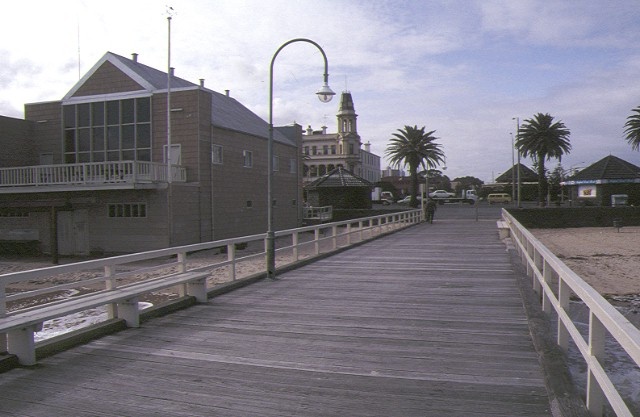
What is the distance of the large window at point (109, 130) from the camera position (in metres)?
28.1

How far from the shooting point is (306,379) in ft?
17.0

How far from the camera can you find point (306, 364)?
Answer: 5652mm

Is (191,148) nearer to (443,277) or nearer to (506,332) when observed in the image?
(443,277)

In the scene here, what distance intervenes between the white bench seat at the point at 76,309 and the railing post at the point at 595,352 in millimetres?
5082

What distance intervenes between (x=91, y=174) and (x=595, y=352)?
25124mm

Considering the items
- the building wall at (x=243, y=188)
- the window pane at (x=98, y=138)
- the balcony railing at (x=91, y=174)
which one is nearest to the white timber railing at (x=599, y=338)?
the balcony railing at (x=91, y=174)

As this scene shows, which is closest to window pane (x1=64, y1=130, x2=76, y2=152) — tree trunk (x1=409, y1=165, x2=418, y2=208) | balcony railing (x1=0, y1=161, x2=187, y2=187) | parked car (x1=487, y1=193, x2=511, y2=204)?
balcony railing (x1=0, y1=161, x2=187, y2=187)

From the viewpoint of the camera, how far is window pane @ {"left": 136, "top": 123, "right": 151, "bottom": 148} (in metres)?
28.0

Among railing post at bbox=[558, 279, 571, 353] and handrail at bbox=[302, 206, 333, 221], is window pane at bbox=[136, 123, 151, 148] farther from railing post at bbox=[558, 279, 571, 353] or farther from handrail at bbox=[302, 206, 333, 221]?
railing post at bbox=[558, 279, 571, 353]

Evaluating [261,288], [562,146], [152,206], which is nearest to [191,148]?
[152,206]

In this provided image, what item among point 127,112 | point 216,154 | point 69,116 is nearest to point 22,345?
point 216,154

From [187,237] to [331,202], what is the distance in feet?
88.3

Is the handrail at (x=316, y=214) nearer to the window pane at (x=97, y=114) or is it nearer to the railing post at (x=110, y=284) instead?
the window pane at (x=97, y=114)

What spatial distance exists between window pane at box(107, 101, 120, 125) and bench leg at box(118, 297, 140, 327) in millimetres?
23540
